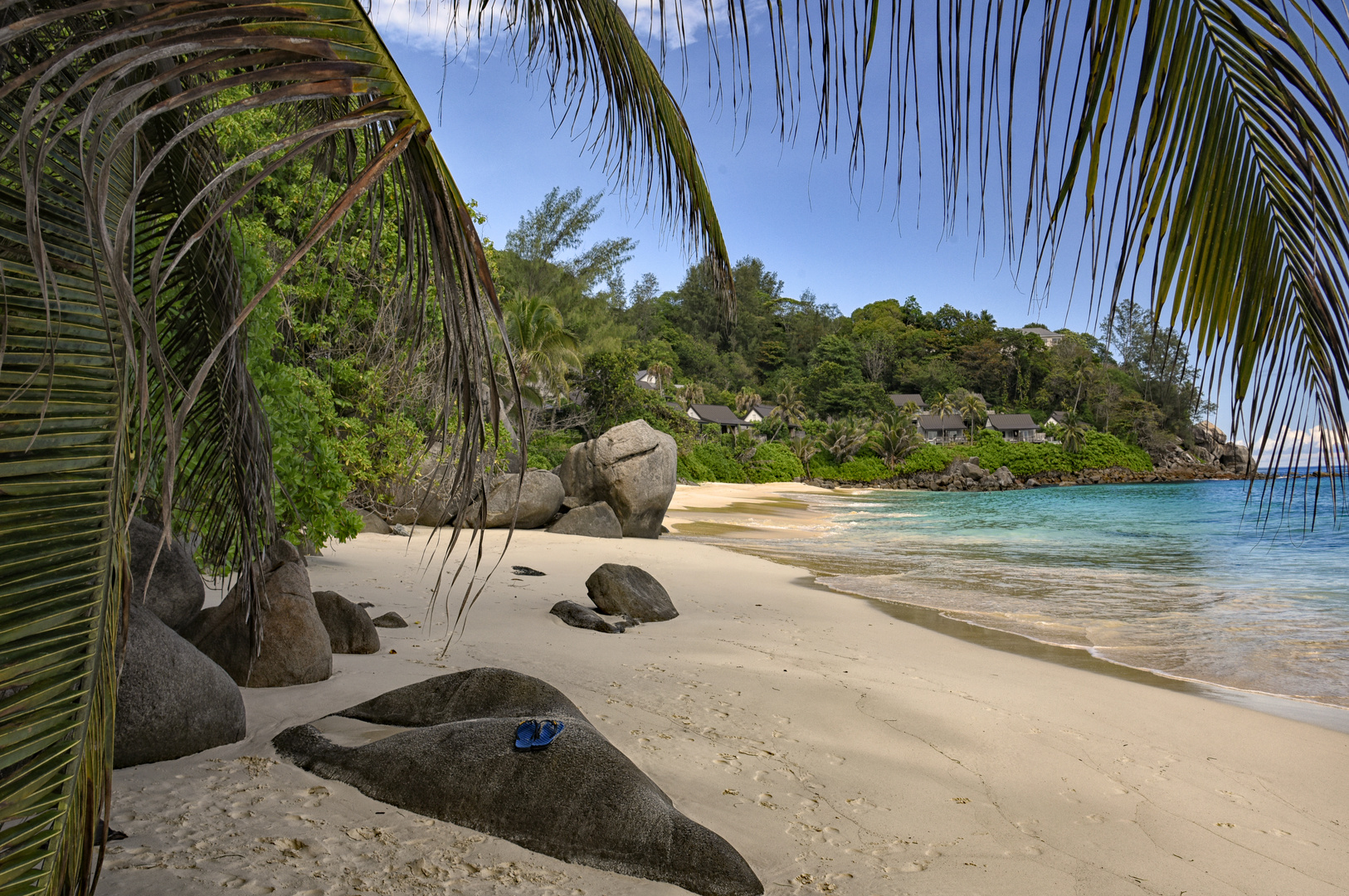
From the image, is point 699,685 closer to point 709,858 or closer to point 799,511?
point 709,858

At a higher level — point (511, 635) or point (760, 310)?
point (760, 310)

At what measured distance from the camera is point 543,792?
262 cm

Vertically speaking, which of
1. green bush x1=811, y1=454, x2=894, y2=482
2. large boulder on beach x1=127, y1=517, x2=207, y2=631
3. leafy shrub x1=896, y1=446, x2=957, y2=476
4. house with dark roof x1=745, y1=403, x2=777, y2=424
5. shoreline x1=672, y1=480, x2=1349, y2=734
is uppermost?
house with dark roof x1=745, y1=403, x2=777, y2=424

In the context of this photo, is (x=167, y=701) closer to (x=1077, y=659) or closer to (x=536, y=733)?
(x=536, y=733)

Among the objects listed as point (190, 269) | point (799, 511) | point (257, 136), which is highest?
point (257, 136)

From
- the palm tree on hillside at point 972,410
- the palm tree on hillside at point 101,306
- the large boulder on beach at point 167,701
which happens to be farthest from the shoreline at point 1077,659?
the palm tree on hillside at point 972,410

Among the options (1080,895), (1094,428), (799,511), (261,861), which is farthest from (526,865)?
(1094,428)

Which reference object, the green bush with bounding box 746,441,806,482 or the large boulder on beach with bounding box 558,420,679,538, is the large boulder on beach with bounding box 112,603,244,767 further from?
the green bush with bounding box 746,441,806,482

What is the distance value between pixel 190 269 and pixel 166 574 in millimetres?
2146

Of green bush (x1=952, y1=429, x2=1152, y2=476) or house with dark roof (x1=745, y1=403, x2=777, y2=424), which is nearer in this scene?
green bush (x1=952, y1=429, x2=1152, y2=476)

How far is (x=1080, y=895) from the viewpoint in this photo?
8.70 ft

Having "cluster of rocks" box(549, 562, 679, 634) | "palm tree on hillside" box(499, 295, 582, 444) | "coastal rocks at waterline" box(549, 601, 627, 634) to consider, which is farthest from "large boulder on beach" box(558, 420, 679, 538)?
"palm tree on hillside" box(499, 295, 582, 444)

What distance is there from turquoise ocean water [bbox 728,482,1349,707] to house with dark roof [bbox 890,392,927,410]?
1684 inches

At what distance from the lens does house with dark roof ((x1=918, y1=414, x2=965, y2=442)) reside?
220 feet
